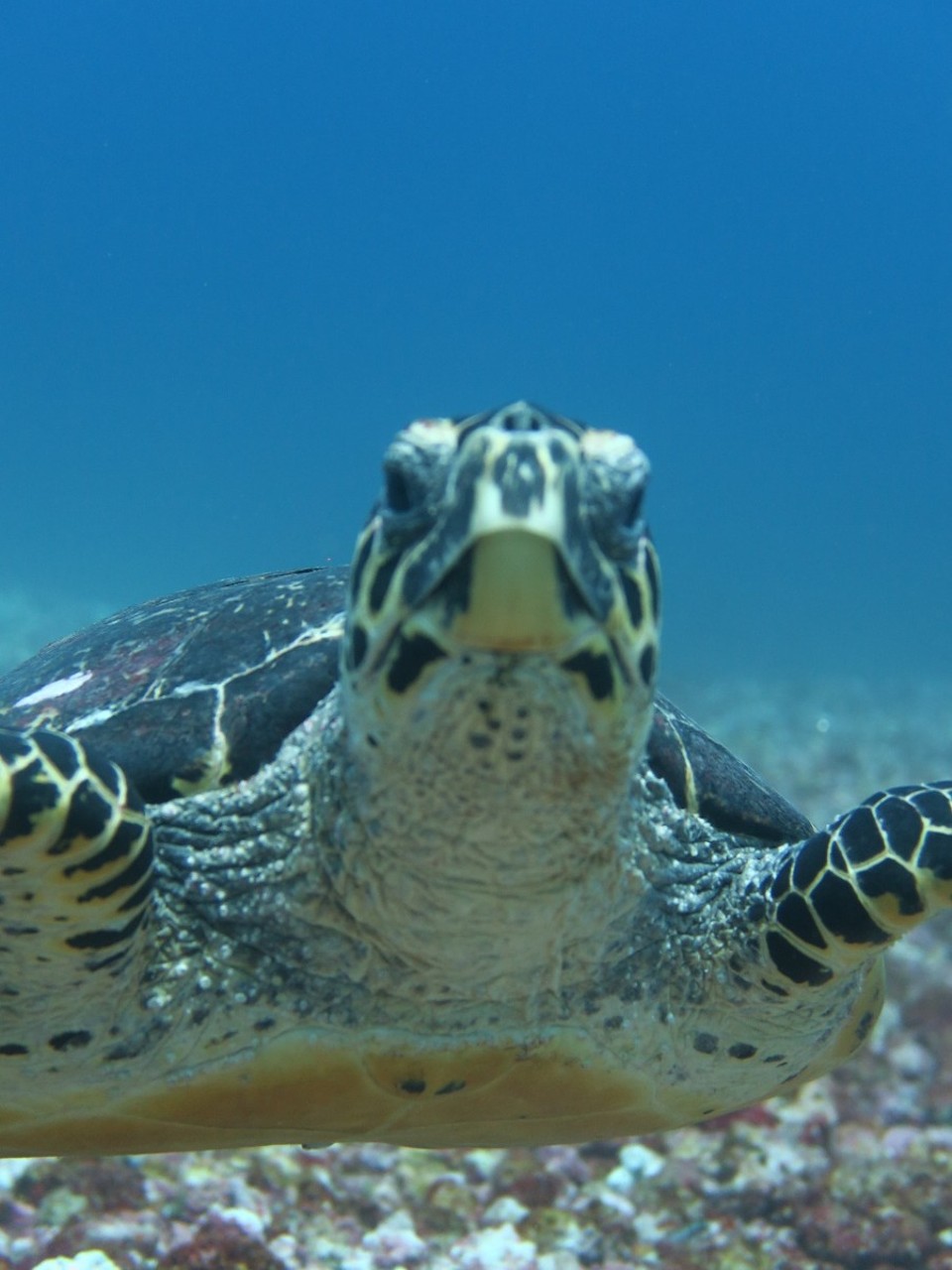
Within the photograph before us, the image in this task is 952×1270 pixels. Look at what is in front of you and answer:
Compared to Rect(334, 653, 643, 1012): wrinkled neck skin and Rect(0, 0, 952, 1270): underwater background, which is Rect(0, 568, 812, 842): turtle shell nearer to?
Rect(334, 653, 643, 1012): wrinkled neck skin

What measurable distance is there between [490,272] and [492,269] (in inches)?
16.9

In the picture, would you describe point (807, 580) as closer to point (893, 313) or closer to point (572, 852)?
point (893, 313)

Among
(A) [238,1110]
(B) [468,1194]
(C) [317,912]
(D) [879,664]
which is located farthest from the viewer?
(D) [879,664]

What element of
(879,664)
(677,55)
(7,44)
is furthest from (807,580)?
(7,44)

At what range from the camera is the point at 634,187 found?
120062mm

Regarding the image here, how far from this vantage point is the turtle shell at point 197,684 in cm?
254

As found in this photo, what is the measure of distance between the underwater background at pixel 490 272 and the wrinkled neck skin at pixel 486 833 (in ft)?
185

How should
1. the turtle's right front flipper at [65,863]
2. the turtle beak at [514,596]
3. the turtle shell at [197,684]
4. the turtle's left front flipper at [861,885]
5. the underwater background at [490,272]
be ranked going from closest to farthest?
the turtle beak at [514,596], the turtle's right front flipper at [65,863], the turtle's left front flipper at [861,885], the turtle shell at [197,684], the underwater background at [490,272]

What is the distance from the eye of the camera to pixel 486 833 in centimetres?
191

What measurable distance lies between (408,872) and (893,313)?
138 metres

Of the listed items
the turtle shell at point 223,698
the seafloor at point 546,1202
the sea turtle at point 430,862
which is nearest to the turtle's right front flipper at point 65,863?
the sea turtle at point 430,862

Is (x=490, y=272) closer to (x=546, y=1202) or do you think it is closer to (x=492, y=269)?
(x=492, y=269)

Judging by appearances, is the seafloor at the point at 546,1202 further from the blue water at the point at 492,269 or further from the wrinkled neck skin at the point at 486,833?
the blue water at the point at 492,269

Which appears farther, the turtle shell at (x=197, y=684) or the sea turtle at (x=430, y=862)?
the turtle shell at (x=197, y=684)
